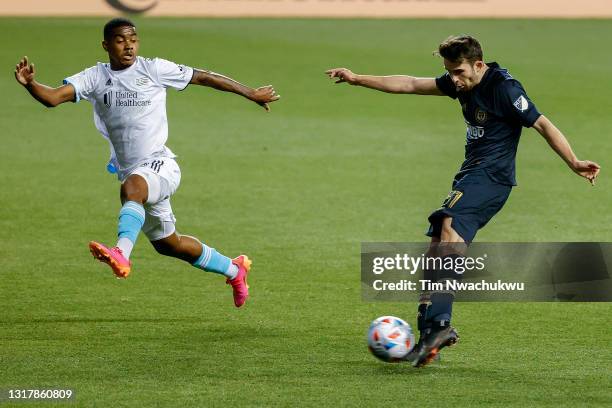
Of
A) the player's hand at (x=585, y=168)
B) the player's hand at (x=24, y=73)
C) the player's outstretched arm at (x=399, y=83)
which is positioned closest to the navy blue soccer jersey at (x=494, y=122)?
the player's outstretched arm at (x=399, y=83)

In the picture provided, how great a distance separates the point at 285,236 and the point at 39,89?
3965 mm

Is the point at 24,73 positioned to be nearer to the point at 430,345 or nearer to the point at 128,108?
the point at 128,108

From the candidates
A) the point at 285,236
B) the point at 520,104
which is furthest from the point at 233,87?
the point at 285,236

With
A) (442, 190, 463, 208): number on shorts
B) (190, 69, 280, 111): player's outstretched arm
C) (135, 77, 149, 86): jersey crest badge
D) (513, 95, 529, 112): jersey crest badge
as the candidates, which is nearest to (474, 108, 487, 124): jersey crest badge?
(513, 95, 529, 112): jersey crest badge

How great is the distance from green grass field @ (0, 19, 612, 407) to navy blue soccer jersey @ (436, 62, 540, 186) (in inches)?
45.5

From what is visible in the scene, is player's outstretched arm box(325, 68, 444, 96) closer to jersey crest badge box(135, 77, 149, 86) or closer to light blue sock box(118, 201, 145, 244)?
jersey crest badge box(135, 77, 149, 86)

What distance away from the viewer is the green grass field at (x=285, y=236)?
714cm

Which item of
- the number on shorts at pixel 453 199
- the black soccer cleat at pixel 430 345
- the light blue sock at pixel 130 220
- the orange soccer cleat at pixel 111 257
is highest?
the number on shorts at pixel 453 199

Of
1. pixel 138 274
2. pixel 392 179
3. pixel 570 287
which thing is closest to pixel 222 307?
pixel 138 274

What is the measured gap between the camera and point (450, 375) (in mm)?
7230

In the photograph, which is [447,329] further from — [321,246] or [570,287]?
[321,246]

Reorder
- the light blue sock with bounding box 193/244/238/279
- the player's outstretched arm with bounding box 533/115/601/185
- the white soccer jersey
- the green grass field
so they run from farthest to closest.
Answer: the light blue sock with bounding box 193/244/238/279 < the white soccer jersey < the player's outstretched arm with bounding box 533/115/601/185 < the green grass field

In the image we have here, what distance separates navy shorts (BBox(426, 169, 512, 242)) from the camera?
766 cm

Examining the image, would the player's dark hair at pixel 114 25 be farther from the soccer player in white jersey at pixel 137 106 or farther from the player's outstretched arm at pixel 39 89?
the player's outstretched arm at pixel 39 89
